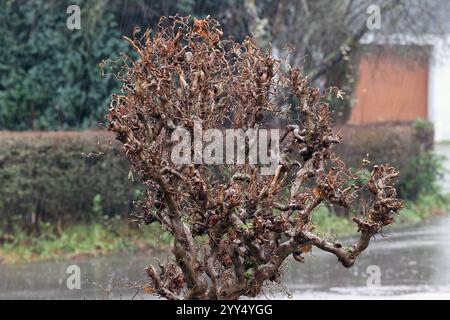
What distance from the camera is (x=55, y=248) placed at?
40.1 ft

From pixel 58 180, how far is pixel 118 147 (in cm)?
117

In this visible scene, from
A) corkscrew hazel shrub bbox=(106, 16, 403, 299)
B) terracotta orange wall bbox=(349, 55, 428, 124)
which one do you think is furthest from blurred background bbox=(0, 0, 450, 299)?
terracotta orange wall bbox=(349, 55, 428, 124)

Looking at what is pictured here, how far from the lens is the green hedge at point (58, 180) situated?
1191 centimetres

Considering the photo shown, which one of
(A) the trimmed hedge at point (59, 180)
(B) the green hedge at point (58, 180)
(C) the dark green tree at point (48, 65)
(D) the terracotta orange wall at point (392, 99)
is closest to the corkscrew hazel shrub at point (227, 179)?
(A) the trimmed hedge at point (59, 180)

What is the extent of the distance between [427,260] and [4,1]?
742 cm

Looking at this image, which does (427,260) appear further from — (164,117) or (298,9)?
(164,117)

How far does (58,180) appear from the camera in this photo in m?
12.1

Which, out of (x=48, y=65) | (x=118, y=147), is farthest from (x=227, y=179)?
(x=48, y=65)

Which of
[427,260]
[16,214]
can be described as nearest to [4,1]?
[16,214]

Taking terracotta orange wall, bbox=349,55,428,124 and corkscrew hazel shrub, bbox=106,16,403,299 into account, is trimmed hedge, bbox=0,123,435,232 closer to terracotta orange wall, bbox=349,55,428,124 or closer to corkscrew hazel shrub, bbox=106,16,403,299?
corkscrew hazel shrub, bbox=106,16,403,299

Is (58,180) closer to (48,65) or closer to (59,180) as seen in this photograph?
(59,180)

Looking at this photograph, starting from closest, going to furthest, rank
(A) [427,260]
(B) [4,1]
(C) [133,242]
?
(A) [427,260] < (C) [133,242] < (B) [4,1]

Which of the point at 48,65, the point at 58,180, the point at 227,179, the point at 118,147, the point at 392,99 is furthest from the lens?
the point at 392,99

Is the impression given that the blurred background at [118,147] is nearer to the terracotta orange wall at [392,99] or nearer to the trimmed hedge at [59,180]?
the trimmed hedge at [59,180]
